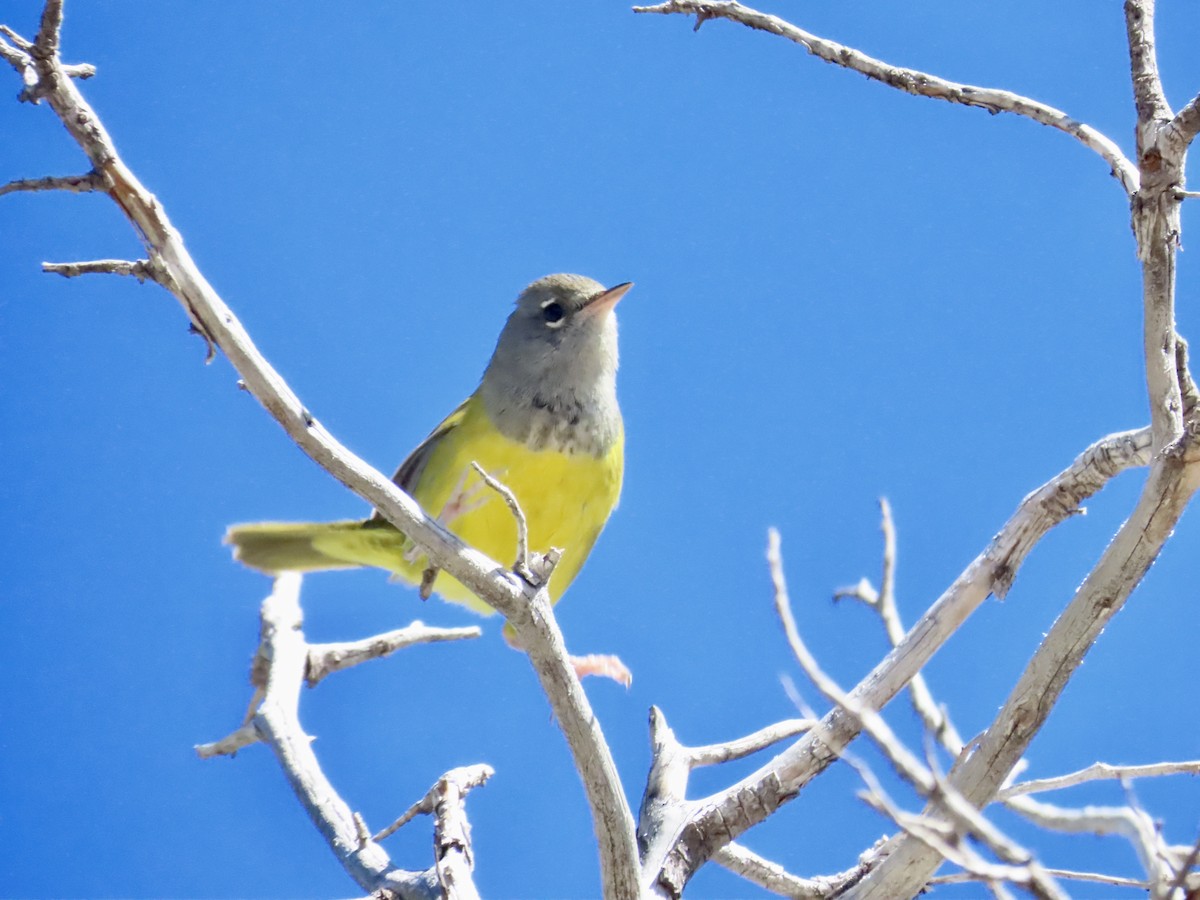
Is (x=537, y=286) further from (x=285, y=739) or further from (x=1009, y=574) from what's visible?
(x=1009, y=574)

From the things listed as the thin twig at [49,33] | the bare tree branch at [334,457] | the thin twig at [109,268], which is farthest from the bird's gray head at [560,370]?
the thin twig at [49,33]

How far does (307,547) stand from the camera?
20.6 feet

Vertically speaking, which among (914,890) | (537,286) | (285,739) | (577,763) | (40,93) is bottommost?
(914,890)


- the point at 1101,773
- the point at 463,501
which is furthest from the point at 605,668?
the point at 1101,773

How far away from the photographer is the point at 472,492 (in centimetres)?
544

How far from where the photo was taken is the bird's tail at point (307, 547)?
6055mm

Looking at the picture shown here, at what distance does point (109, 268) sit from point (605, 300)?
327cm

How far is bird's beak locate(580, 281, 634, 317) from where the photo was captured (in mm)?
5961

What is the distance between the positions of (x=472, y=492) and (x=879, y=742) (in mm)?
3558

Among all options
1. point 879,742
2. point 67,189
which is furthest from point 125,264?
point 879,742

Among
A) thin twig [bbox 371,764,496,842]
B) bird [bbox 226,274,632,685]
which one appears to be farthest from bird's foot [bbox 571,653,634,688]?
thin twig [bbox 371,764,496,842]

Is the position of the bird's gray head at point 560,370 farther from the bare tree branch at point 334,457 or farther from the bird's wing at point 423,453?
the bare tree branch at point 334,457

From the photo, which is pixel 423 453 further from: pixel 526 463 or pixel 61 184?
pixel 61 184

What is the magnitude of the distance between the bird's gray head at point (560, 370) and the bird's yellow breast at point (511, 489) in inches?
2.8
